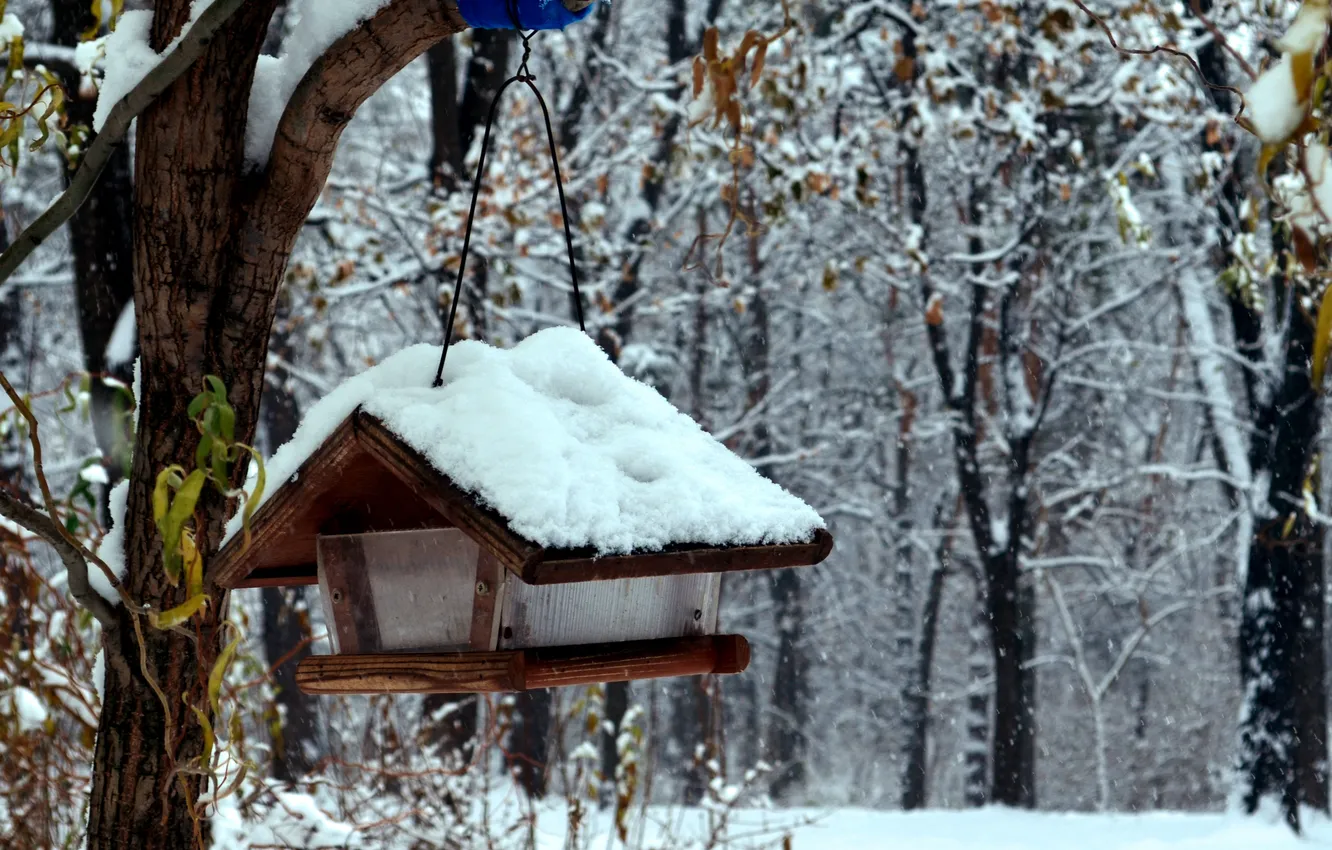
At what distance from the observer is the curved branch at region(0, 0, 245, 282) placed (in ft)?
6.64

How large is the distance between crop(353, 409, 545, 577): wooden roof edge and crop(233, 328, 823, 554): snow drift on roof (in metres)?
0.01

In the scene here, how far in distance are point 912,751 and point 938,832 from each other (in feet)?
26.5

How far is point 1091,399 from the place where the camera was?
17.5 meters

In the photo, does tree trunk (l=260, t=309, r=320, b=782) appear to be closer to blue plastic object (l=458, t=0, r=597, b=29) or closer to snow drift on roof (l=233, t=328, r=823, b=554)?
snow drift on roof (l=233, t=328, r=823, b=554)

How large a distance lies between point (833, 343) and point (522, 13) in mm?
15535

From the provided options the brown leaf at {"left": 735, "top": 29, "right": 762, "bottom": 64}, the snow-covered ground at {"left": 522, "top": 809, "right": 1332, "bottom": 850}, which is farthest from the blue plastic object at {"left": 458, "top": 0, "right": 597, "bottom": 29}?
the snow-covered ground at {"left": 522, "top": 809, "right": 1332, "bottom": 850}

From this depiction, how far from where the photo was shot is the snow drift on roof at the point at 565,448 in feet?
6.03

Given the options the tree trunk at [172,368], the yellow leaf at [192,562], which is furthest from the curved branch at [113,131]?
the yellow leaf at [192,562]

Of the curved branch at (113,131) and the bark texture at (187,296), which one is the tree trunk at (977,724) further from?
the curved branch at (113,131)

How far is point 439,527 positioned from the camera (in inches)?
84.8

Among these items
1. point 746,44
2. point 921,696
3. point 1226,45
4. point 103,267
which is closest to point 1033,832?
point 921,696

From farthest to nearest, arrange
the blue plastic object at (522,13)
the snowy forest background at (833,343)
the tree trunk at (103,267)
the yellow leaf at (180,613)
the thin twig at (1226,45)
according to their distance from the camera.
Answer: the snowy forest background at (833,343), the tree trunk at (103,267), the blue plastic object at (522,13), the yellow leaf at (180,613), the thin twig at (1226,45)

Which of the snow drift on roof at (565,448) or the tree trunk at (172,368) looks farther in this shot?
the tree trunk at (172,368)

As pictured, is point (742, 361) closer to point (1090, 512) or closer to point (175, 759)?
point (1090, 512)
